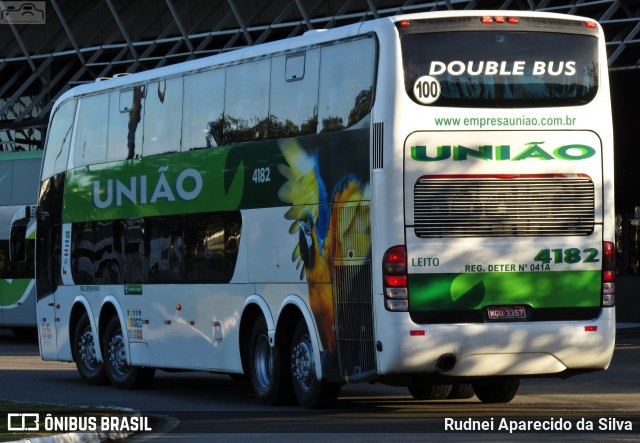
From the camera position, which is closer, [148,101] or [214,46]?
[148,101]

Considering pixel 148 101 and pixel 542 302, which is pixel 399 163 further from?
pixel 148 101

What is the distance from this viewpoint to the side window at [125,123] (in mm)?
20422

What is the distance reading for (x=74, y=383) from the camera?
22.1 m

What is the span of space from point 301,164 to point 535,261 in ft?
9.14

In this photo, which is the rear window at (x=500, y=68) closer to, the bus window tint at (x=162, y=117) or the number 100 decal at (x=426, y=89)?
the number 100 decal at (x=426, y=89)

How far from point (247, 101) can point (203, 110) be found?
3.48ft

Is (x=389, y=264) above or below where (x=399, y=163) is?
below

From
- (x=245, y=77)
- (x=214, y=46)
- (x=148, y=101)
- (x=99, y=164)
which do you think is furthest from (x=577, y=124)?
(x=214, y=46)

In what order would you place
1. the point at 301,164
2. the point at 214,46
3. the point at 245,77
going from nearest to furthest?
the point at 301,164
the point at 245,77
the point at 214,46

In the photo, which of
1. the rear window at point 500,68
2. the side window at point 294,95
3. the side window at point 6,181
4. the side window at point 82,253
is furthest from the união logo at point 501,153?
the side window at point 6,181

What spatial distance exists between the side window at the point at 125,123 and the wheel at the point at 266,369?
3654 mm

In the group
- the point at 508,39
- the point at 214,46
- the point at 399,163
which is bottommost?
the point at 399,163

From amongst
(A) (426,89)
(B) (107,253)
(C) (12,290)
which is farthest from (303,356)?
(C) (12,290)

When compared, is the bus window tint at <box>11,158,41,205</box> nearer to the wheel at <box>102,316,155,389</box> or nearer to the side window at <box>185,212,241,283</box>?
the wheel at <box>102,316,155,389</box>
